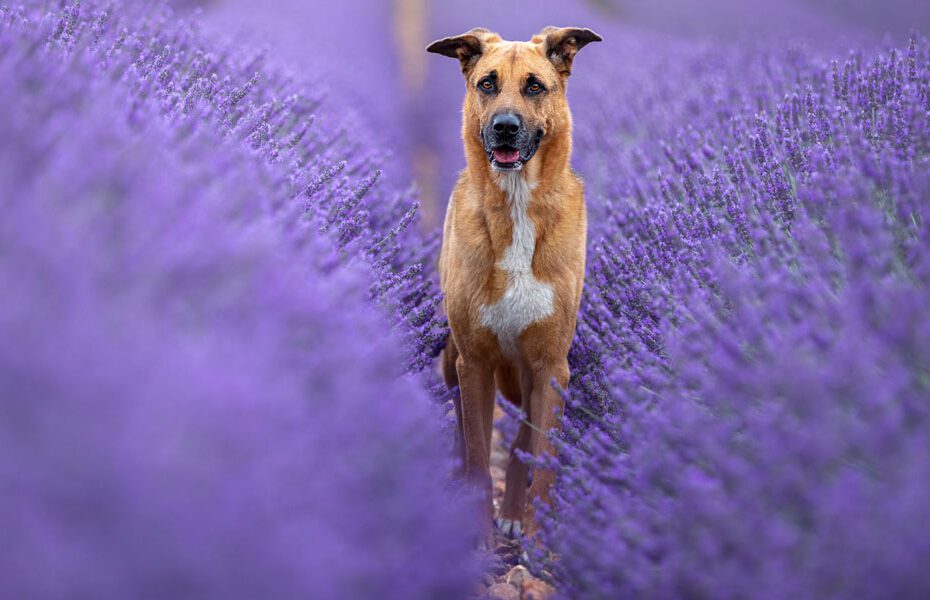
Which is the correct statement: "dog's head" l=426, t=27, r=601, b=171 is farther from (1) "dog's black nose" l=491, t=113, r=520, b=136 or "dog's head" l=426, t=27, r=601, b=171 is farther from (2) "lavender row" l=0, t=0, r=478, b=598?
(2) "lavender row" l=0, t=0, r=478, b=598

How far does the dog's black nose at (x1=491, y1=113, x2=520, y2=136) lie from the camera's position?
2787 mm

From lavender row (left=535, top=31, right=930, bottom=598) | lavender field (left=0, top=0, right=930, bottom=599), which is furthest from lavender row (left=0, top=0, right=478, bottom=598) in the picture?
lavender row (left=535, top=31, right=930, bottom=598)

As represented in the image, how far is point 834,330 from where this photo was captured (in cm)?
167

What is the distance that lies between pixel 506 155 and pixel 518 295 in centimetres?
51

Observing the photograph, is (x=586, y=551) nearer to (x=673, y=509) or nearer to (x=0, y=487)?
(x=673, y=509)

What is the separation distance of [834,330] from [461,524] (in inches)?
34.9

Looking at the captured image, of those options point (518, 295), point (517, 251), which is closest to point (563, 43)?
Result: point (517, 251)

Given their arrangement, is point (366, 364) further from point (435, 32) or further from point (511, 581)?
point (435, 32)

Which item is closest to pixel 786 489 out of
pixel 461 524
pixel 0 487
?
pixel 461 524

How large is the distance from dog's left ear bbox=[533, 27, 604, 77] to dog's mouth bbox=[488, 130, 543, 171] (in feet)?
1.33

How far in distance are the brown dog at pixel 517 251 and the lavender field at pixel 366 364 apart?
0.15 metres

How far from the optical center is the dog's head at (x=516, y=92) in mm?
2826

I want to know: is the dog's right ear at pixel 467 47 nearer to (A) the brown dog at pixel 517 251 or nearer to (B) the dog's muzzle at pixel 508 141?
(A) the brown dog at pixel 517 251

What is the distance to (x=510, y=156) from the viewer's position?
2.85 metres
